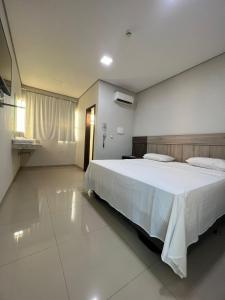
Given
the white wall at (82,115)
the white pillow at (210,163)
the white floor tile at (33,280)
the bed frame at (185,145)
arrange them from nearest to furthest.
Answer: the white floor tile at (33,280)
the white pillow at (210,163)
the bed frame at (185,145)
the white wall at (82,115)

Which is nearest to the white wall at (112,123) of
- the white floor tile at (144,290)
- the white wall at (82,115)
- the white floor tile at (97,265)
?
the white wall at (82,115)

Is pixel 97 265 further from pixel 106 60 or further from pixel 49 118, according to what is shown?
A: pixel 49 118

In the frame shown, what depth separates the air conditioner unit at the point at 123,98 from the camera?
3.76 meters

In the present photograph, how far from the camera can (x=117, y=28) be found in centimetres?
201

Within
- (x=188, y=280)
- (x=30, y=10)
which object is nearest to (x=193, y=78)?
(x=30, y=10)

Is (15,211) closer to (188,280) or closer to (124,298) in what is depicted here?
(124,298)

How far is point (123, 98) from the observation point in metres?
3.85

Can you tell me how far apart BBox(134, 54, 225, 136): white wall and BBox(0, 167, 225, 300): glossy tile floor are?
191cm

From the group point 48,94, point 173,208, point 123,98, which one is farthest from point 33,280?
point 48,94

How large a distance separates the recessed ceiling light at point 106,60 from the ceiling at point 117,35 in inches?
3.9

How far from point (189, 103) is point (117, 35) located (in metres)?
1.90

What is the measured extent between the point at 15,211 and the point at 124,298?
1.74 metres

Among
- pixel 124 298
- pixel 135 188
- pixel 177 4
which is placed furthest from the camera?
pixel 177 4

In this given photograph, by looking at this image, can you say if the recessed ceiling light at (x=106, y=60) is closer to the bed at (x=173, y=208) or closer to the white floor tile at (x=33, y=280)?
the bed at (x=173, y=208)
